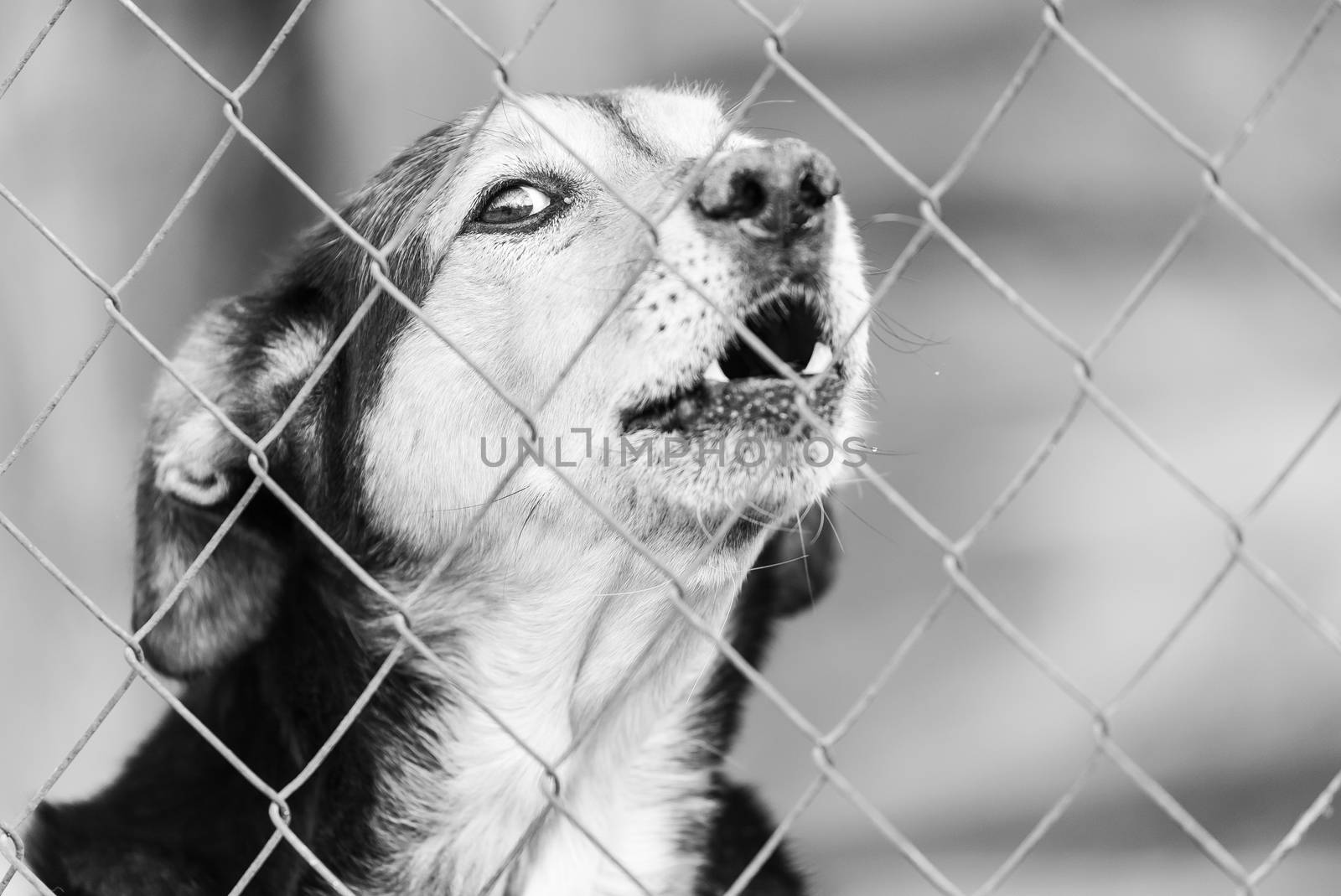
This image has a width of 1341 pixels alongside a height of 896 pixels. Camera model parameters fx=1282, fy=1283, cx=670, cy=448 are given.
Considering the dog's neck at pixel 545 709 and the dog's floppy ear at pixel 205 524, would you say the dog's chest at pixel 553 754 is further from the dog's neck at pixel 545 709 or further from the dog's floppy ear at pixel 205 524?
the dog's floppy ear at pixel 205 524

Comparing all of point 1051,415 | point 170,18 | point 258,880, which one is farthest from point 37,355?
point 1051,415

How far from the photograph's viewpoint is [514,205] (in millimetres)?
2883

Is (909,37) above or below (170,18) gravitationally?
above

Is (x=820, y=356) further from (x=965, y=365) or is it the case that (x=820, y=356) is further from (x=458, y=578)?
(x=965, y=365)

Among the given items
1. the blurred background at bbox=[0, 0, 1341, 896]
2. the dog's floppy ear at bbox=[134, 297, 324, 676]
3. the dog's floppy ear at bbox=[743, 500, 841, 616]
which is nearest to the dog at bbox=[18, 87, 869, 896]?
the dog's floppy ear at bbox=[134, 297, 324, 676]

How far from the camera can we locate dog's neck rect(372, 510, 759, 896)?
273cm

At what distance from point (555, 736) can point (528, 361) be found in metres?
0.86

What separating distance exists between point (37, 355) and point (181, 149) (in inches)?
39.0

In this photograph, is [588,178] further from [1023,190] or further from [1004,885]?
[1004,885]

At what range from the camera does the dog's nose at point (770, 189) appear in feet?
7.05

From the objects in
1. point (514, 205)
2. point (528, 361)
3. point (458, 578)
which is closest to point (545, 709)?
point (458, 578)

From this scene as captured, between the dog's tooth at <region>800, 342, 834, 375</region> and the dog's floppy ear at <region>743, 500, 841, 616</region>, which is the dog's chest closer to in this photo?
the dog's floppy ear at <region>743, 500, 841, 616</region>

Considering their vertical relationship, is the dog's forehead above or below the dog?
above

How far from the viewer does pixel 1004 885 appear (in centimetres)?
472
